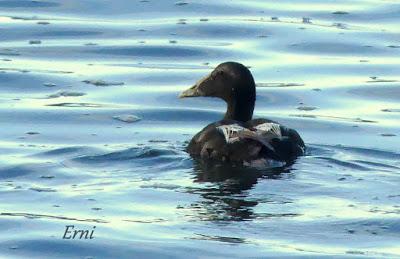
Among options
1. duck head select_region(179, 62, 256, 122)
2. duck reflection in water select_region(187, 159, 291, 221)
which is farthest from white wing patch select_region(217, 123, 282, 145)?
duck head select_region(179, 62, 256, 122)

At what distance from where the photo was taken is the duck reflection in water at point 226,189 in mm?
11672

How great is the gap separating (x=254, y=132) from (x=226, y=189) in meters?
0.98

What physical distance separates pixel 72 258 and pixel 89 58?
861 cm

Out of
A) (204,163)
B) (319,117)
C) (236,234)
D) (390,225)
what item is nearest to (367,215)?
(390,225)

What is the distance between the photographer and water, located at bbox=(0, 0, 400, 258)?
11156 millimetres

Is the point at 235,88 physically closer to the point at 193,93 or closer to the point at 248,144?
the point at 193,93

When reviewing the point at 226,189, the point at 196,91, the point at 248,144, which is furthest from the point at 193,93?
the point at 226,189

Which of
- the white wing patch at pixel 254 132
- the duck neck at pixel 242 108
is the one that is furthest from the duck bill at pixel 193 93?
the white wing patch at pixel 254 132

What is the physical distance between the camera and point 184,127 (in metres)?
15.7

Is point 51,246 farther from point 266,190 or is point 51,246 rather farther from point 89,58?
point 89,58

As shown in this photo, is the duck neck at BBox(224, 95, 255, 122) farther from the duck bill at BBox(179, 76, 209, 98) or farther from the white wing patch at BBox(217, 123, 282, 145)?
the white wing patch at BBox(217, 123, 282, 145)

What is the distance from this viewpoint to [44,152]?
13836mm

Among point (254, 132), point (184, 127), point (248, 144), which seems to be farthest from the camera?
point (184, 127)

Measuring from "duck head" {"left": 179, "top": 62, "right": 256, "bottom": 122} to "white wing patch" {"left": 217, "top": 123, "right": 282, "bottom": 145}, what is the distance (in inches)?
43.7
